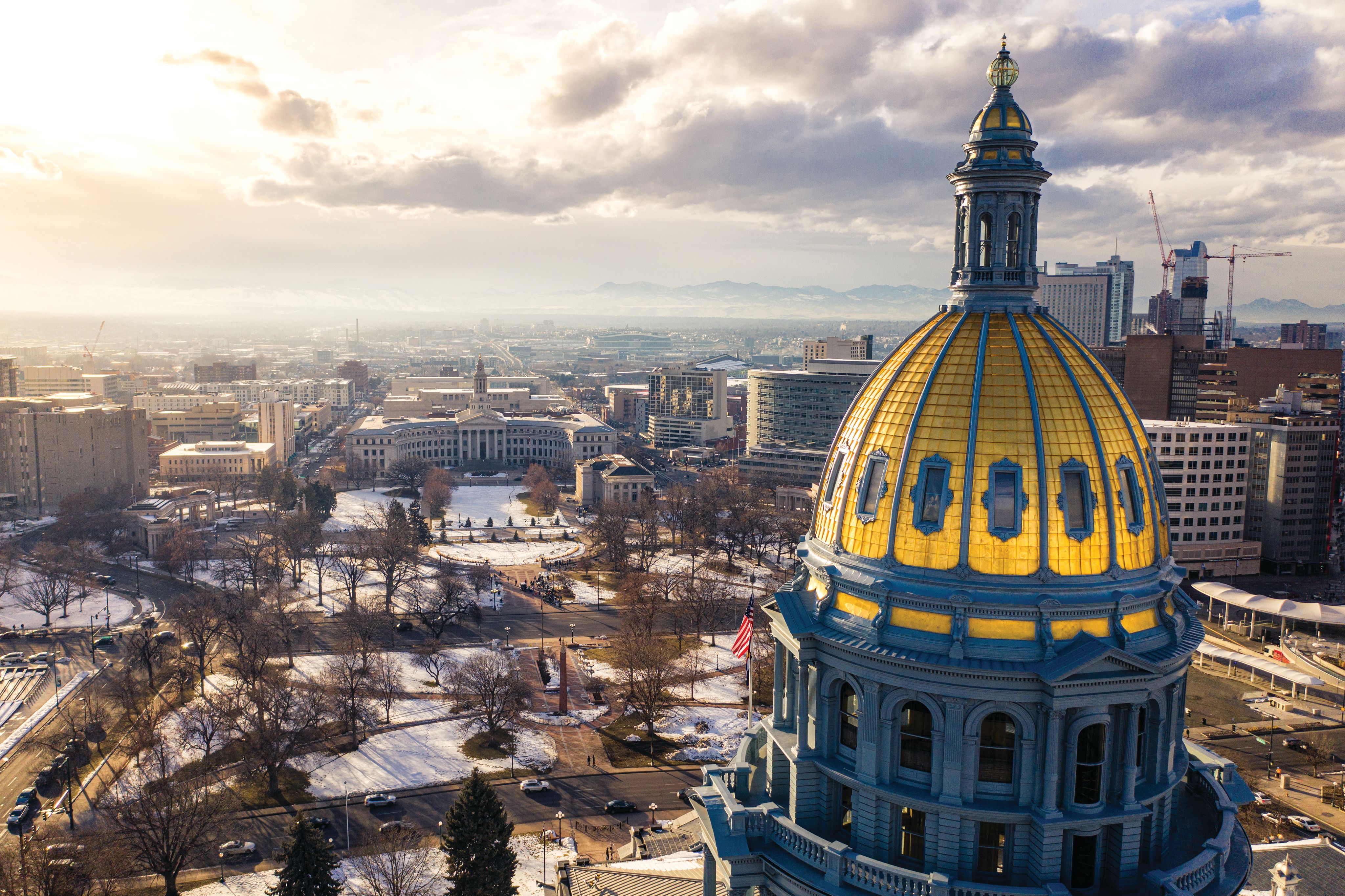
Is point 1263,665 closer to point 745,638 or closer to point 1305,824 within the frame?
point 1305,824

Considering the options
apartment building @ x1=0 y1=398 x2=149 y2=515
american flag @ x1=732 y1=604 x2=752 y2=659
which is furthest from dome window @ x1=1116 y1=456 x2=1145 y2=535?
apartment building @ x1=0 y1=398 x2=149 y2=515

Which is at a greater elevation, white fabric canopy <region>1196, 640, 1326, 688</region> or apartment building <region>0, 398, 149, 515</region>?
apartment building <region>0, 398, 149, 515</region>

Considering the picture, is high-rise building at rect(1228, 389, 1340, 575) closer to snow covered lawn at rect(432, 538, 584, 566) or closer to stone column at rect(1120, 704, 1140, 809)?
snow covered lawn at rect(432, 538, 584, 566)

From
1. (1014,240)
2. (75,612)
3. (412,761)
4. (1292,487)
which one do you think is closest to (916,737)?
(1014,240)

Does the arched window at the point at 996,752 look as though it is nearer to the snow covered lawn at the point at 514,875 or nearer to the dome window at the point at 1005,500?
the dome window at the point at 1005,500

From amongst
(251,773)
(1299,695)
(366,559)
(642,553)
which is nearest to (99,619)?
(366,559)

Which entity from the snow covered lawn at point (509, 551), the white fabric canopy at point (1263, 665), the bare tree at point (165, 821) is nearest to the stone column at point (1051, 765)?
the bare tree at point (165, 821)
